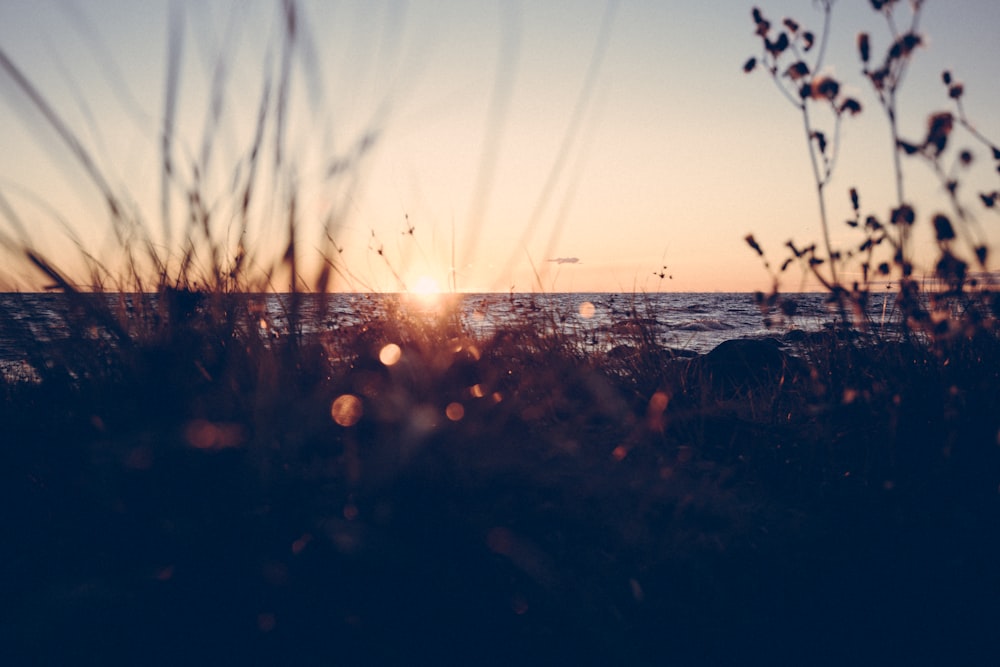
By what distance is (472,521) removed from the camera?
58.7 inches

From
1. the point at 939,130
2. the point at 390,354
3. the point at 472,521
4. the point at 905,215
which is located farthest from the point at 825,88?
the point at 390,354

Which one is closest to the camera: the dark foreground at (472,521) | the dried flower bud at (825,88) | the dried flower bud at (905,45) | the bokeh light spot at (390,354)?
the dark foreground at (472,521)

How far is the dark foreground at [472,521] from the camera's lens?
1170 mm

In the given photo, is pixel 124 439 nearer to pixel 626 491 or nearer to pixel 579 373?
pixel 626 491

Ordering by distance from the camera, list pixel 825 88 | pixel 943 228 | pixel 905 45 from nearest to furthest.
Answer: pixel 943 228
pixel 905 45
pixel 825 88

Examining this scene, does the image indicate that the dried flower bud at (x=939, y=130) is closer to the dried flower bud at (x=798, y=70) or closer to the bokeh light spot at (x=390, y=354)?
the dried flower bud at (x=798, y=70)

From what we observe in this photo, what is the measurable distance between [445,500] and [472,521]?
0.40 ft

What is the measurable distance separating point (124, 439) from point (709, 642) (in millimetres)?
1686

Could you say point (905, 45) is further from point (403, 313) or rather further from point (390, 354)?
point (403, 313)

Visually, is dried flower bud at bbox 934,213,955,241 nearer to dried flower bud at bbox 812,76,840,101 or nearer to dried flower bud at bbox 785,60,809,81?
dried flower bud at bbox 812,76,840,101

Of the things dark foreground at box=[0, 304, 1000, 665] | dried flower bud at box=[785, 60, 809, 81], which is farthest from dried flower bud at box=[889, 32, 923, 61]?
dark foreground at box=[0, 304, 1000, 665]

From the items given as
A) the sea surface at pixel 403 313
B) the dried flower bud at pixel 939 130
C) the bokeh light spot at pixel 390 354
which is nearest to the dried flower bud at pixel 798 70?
the dried flower bud at pixel 939 130

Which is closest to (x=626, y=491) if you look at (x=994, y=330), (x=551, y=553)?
(x=551, y=553)

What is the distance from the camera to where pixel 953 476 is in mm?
1585
